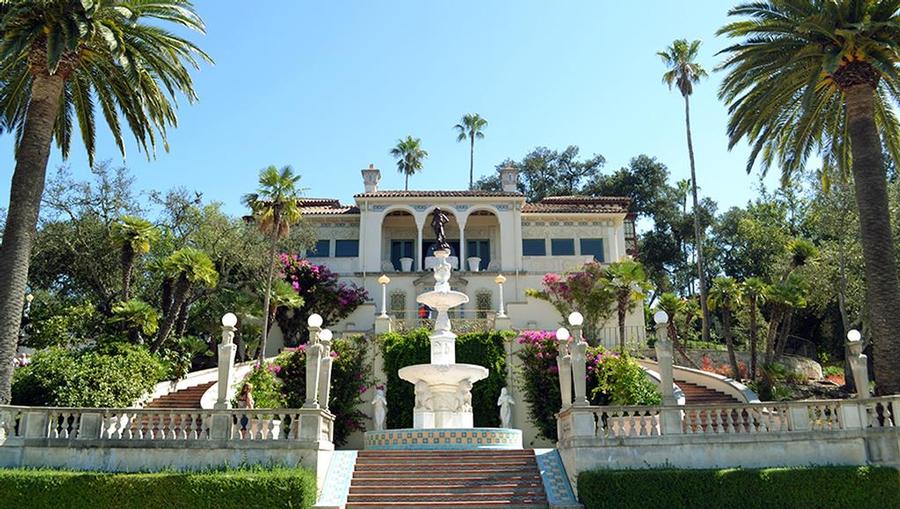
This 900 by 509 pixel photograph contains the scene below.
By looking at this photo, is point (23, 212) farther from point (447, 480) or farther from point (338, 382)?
point (338, 382)

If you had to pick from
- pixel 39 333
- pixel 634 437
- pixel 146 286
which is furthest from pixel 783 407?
pixel 146 286

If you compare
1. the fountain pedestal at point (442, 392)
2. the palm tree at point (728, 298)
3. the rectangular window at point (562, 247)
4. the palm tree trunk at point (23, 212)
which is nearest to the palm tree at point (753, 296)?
the palm tree at point (728, 298)

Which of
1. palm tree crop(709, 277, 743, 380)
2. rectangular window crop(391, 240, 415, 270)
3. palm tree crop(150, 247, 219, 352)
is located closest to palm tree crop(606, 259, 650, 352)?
palm tree crop(709, 277, 743, 380)

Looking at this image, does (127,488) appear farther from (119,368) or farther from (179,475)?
(119,368)

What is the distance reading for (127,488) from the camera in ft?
45.4

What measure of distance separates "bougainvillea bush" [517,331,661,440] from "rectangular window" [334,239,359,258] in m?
15.2

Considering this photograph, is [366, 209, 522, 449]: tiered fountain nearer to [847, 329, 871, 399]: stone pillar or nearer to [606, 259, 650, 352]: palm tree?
[847, 329, 871, 399]: stone pillar

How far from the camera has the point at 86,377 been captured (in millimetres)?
21125

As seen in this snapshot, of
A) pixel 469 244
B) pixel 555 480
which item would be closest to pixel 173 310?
pixel 555 480

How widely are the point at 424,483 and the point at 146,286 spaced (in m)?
20.7

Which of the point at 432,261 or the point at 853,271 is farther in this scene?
the point at 432,261

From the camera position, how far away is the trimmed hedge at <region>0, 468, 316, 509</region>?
13672mm

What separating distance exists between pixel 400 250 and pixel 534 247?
26.6 feet

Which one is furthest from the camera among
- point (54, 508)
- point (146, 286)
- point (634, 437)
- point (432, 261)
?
point (432, 261)
